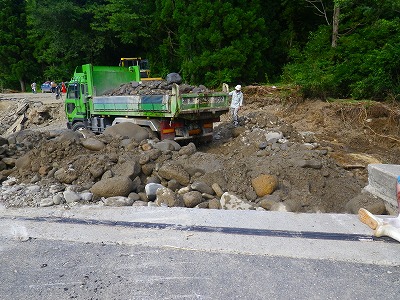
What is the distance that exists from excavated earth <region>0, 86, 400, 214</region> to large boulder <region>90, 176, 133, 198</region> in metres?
0.01

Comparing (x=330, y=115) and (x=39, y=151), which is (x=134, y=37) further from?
(x=39, y=151)

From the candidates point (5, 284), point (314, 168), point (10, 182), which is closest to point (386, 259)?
point (5, 284)

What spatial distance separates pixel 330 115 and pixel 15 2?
124 feet

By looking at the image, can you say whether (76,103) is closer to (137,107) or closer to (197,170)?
(137,107)

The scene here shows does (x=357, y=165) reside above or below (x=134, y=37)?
below

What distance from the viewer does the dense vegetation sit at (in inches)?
549

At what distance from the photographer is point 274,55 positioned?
22156 mm

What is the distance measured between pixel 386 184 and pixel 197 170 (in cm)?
326

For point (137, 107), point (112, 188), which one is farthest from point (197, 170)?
point (137, 107)

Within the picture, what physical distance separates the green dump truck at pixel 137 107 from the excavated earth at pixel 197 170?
54cm

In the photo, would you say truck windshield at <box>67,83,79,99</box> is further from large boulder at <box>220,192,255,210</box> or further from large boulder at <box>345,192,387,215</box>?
large boulder at <box>345,192,387,215</box>

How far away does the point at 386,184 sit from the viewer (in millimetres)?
4082

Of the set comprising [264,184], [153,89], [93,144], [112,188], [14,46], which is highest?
[14,46]

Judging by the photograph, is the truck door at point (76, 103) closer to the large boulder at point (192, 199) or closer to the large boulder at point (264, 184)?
the large boulder at point (192, 199)
